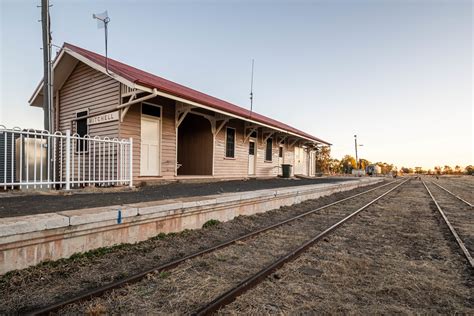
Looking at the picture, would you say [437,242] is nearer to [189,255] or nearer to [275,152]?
[189,255]

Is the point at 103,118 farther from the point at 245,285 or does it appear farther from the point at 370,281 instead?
the point at 370,281

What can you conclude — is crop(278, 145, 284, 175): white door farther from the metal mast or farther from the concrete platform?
the metal mast

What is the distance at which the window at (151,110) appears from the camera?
381 inches

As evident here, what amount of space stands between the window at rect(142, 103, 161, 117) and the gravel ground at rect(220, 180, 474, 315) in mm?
7450

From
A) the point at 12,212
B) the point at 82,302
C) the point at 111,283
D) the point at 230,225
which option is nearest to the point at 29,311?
the point at 82,302

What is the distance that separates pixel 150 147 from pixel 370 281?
8.25m

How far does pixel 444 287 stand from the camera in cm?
296

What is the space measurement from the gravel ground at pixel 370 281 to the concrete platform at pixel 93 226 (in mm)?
2103

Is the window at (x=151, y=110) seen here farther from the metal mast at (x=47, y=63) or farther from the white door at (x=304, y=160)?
the white door at (x=304, y=160)

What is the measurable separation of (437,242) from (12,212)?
6765 mm

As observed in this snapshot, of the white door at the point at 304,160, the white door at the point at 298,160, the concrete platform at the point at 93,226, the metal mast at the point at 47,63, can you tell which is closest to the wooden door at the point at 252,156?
the white door at the point at 298,160

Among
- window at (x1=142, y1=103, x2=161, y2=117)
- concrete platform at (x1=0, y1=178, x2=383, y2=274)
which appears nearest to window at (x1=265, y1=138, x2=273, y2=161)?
window at (x1=142, y1=103, x2=161, y2=117)

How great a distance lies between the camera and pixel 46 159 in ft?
28.7

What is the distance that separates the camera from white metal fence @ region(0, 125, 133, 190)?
583 cm
